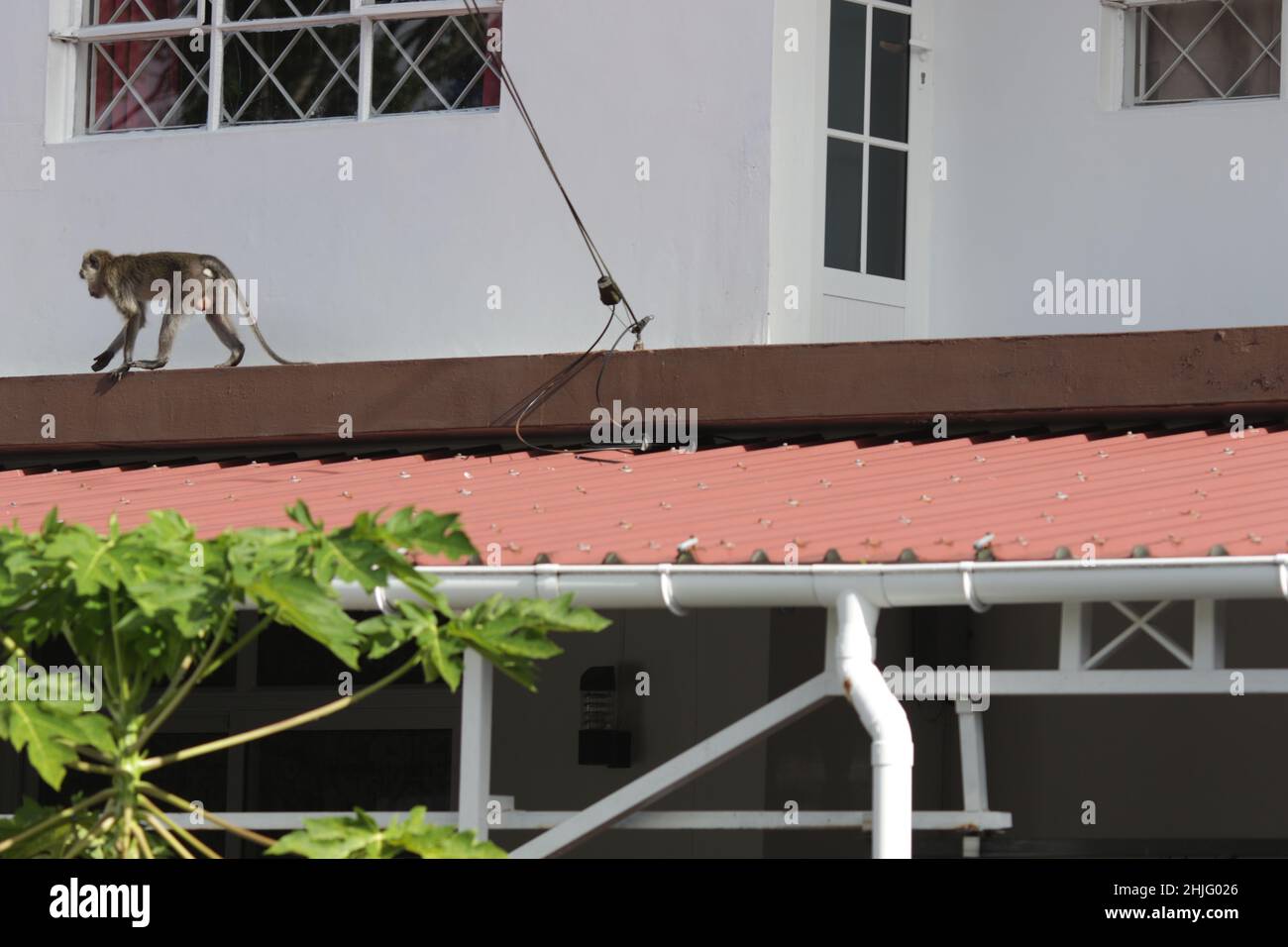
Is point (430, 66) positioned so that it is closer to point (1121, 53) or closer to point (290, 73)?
point (290, 73)

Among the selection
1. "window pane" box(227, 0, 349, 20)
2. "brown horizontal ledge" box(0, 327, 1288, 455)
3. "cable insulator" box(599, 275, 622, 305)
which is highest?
"window pane" box(227, 0, 349, 20)

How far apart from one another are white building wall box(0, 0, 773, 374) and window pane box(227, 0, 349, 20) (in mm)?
660

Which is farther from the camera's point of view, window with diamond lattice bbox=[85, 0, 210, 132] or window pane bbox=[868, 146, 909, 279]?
window with diamond lattice bbox=[85, 0, 210, 132]

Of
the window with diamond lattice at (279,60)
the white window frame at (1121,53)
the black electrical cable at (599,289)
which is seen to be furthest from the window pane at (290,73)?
the white window frame at (1121,53)

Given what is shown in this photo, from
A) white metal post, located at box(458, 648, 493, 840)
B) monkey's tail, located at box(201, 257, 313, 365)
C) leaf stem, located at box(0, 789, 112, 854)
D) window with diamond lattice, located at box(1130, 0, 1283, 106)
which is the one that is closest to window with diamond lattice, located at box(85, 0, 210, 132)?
monkey's tail, located at box(201, 257, 313, 365)

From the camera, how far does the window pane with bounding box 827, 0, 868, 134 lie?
10.2 metres

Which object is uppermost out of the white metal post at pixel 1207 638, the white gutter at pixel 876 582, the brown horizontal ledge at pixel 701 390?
the brown horizontal ledge at pixel 701 390

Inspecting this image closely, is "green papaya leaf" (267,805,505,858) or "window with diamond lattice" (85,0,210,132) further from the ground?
"window with diamond lattice" (85,0,210,132)

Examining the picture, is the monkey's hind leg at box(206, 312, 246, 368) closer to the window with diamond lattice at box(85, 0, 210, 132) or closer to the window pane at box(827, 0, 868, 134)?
the window with diamond lattice at box(85, 0, 210, 132)

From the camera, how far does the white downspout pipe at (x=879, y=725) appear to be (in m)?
6.74

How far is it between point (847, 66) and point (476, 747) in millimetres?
4246

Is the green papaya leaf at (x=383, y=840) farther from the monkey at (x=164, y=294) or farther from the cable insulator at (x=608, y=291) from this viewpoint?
the monkey at (x=164, y=294)

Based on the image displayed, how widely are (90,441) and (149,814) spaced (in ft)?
15.3

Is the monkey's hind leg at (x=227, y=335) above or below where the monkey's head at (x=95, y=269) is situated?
below
